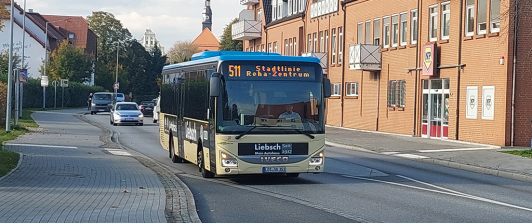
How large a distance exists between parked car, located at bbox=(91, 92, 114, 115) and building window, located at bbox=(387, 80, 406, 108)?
30.2 meters

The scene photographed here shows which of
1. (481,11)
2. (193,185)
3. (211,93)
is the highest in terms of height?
(481,11)

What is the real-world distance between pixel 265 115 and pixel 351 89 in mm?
29769

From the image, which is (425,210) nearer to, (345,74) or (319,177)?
(319,177)

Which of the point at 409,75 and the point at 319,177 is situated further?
the point at 409,75

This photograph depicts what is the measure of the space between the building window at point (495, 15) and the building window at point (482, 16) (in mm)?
501

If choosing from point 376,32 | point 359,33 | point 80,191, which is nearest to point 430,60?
point 376,32

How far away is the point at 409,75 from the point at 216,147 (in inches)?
877

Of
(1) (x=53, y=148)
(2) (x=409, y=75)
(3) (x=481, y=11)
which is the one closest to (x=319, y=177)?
(1) (x=53, y=148)

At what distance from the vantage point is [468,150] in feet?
85.7

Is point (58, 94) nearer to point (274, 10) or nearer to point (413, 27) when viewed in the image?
point (274, 10)

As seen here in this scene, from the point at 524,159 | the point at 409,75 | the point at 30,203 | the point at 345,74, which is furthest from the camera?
the point at 345,74

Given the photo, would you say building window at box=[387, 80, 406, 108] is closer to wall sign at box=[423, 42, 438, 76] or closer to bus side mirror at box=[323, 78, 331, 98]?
wall sign at box=[423, 42, 438, 76]

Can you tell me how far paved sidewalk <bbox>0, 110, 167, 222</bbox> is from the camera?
9852 millimetres

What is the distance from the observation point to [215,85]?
1479 cm
